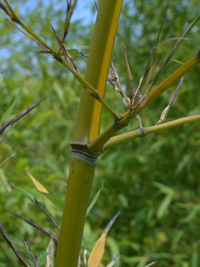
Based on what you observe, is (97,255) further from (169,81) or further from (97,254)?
(169,81)

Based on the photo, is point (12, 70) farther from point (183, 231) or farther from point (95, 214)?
point (183, 231)

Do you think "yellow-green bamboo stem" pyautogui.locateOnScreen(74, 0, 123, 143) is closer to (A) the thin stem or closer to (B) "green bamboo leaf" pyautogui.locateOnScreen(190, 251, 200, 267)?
(A) the thin stem

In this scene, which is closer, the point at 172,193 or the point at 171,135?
the point at 172,193

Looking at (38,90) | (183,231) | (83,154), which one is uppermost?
(38,90)

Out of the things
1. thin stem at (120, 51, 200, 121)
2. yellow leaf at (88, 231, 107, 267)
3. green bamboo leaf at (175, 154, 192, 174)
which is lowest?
yellow leaf at (88, 231, 107, 267)

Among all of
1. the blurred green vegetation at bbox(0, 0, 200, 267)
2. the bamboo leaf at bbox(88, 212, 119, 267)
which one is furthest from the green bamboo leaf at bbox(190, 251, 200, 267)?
the bamboo leaf at bbox(88, 212, 119, 267)

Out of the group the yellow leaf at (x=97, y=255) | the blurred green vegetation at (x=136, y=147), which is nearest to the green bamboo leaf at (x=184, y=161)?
the blurred green vegetation at (x=136, y=147)

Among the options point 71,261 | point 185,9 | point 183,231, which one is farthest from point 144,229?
point 71,261

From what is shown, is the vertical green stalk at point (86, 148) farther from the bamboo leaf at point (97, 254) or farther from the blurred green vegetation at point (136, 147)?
the blurred green vegetation at point (136, 147)
